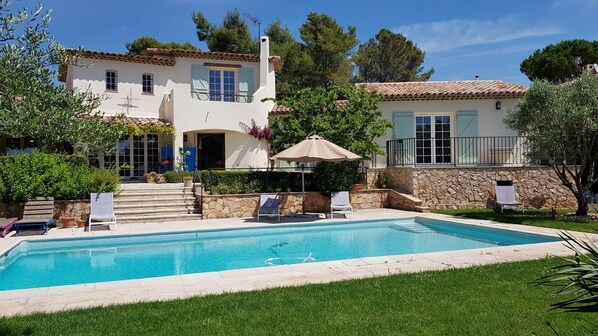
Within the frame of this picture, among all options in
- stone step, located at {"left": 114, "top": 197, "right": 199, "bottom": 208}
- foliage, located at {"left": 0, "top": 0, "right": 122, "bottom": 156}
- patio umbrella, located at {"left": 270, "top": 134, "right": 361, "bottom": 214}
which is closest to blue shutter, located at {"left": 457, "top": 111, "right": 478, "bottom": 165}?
patio umbrella, located at {"left": 270, "top": 134, "right": 361, "bottom": 214}

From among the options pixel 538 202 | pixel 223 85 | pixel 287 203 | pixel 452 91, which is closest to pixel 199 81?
pixel 223 85

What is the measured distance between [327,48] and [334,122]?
56.3ft

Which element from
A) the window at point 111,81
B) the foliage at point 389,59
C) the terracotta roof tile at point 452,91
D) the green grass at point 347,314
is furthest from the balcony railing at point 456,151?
the foliage at point 389,59

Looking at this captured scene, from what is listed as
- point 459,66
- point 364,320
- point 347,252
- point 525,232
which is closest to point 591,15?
point 525,232

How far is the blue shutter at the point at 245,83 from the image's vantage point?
25981mm

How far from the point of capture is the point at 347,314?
17.2 feet

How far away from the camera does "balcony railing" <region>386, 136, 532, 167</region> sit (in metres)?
20.9

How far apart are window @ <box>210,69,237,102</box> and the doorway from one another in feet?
7.75

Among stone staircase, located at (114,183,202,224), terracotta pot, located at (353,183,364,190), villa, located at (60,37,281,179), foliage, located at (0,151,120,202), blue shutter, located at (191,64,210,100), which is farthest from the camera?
blue shutter, located at (191,64,210,100)

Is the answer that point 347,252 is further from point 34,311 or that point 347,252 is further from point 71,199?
point 71,199

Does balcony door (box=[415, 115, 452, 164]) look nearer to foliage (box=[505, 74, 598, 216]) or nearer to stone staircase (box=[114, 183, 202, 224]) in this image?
foliage (box=[505, 74, 598, 216])

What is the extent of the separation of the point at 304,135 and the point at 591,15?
1094 cm

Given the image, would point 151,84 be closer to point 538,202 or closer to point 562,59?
point 538,202

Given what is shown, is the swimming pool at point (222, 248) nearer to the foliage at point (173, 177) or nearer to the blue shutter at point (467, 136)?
the blue shutter at point (467, 136)
